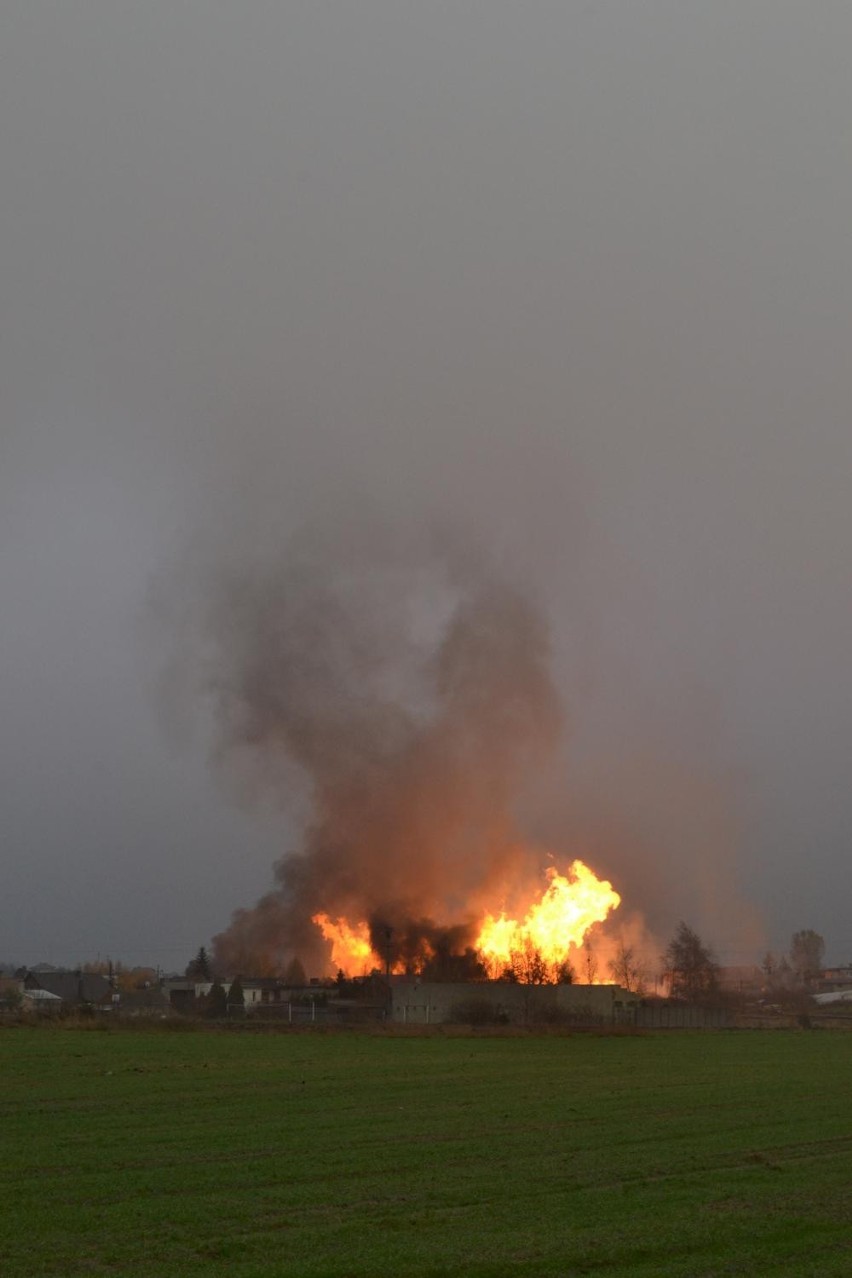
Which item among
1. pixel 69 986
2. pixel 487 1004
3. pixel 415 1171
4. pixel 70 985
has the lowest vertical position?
pixel 415 1171

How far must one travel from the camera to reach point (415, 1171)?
25859 mm

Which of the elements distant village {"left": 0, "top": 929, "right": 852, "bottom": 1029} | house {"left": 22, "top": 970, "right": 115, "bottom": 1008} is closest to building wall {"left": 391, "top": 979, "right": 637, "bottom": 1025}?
distant village {"left": 0, "top": 929, "right": 852, "bottom": 1029}

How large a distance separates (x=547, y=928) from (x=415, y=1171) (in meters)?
97.6

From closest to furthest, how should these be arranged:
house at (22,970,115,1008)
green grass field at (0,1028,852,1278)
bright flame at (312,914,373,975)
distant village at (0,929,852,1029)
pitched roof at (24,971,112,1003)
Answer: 1. green grass field at (0,1028,852,1278)
2. distant village at (0,929,852,1029)
3. bright flame at (312,914,373,975)
4. house at (22,970,115,1008)
5. pitched roof at (24,971,112,1003)

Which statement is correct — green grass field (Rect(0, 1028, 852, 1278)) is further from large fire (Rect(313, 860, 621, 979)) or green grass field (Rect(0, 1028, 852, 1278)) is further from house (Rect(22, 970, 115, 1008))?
house (Rect(22, 970, 115, 1008))

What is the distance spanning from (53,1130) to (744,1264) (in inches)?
748

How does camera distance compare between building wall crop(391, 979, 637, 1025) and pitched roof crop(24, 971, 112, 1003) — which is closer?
building wall crop(391, 979, 637, 1025)

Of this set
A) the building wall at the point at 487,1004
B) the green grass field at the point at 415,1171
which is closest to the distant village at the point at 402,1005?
the building wall at the point at 487,1004

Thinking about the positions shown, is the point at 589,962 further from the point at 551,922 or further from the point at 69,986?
the point at 69,986

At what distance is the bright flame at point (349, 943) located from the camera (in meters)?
124

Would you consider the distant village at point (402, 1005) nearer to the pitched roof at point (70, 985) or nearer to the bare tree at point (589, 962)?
the bare tree at point (589, 962)

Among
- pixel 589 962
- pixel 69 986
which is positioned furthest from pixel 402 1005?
pixel 69 986

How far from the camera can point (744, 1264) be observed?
1800 centimetres

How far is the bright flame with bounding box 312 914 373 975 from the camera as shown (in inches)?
4867
